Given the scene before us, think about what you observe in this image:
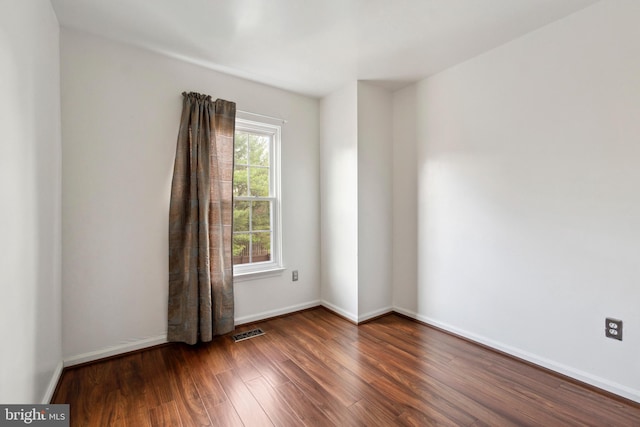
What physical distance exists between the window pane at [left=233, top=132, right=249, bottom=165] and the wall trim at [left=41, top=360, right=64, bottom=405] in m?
2.07

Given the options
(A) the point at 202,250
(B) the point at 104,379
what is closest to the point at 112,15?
(A) the point at 202,250

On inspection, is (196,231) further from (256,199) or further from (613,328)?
(613,328)

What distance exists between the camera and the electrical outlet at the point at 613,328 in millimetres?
1783

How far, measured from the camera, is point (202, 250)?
2.46 metres

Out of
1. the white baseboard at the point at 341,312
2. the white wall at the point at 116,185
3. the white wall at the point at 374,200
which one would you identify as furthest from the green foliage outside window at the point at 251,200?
the white wall at the point at 374,200

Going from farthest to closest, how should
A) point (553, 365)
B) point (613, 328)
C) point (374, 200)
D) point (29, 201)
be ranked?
point (374, 200)
point (553, 365)
point (613, 328)
point (29, 201)

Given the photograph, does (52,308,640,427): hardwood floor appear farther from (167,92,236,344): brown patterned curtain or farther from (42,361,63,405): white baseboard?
(167,92,236,344): brown patterned curtain

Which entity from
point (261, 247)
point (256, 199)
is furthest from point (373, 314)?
point (256, 199)

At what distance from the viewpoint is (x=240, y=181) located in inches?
117

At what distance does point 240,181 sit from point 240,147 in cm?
35

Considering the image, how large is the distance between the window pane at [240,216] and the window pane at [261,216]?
0.07 metres

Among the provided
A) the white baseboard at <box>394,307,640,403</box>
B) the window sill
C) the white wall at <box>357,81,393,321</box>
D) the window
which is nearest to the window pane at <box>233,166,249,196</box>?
the window

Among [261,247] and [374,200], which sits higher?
[374,200]

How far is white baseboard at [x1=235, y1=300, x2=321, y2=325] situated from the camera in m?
2.90
